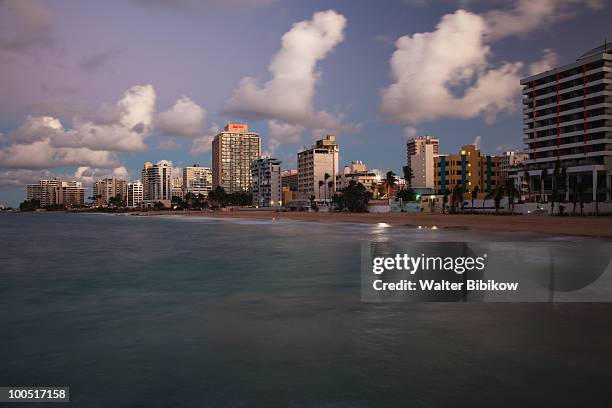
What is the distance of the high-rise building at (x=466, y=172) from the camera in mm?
160250

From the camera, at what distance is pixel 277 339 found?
1320 cm

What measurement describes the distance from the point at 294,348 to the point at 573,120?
432 ft

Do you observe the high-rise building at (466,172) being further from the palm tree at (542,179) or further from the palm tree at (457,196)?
the palm tree at (542,179)

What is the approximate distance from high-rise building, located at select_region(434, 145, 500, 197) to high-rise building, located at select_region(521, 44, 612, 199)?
83.5 ft

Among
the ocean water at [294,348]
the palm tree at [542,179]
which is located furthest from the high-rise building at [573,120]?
the ocean water at [294,348]

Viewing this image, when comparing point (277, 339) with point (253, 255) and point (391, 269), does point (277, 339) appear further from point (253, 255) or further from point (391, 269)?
point (253, 255)

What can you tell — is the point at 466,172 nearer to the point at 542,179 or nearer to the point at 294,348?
the point at 542,179

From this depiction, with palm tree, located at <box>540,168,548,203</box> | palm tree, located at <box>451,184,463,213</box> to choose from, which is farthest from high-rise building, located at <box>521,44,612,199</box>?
palm tree, located at <box>451,184,463,213</box>

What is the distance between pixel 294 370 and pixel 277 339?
2805 millimetres

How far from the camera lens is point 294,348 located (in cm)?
1227

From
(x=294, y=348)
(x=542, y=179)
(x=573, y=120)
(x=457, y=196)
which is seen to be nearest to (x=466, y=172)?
(x=457, y=196)

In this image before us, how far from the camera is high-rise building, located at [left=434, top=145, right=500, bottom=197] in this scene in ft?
526

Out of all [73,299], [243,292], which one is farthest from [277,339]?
[73,299]

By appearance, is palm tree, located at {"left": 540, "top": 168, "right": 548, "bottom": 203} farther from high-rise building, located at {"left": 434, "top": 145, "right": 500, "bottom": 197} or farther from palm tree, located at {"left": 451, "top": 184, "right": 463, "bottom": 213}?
high-rise building, located at {"left": 434, "top": 145, "right": 500, "bottom": 197}
